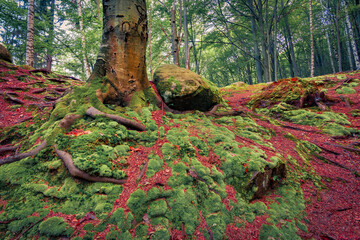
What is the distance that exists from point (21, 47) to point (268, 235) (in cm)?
1587

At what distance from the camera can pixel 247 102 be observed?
7418mm

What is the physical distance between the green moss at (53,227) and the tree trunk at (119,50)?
263 cm

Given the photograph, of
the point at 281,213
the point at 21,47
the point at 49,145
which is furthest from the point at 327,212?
the point at 21,47

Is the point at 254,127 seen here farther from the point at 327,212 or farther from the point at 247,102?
the point at 247,102

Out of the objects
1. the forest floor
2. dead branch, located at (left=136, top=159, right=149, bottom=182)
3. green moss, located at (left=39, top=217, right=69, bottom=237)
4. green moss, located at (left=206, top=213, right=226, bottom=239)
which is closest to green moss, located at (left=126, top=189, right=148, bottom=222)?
the forest floor

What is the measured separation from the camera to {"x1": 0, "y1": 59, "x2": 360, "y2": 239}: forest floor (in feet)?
6.09

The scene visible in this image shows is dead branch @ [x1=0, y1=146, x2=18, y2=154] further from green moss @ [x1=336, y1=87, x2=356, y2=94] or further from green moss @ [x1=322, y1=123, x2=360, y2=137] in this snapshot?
green moss @ [x1=336, y1=87, x2=356, y2=94]

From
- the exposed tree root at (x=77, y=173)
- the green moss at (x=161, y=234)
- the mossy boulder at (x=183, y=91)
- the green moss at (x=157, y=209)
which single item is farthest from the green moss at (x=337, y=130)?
the exposed tree root at (x=77, y=173)

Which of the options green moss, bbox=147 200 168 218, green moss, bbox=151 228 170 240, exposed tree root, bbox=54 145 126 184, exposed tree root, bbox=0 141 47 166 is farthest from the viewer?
exposed tree root, bbox=0 141 47 166

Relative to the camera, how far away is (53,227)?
5.50 ft

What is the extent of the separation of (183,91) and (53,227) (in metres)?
4.02

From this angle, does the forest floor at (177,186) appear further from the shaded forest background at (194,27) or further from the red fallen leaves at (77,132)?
the shaded forest background at (194,27)

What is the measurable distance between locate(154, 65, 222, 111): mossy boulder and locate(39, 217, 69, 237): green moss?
3691 millimetres

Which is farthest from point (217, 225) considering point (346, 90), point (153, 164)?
point (346, 90)
